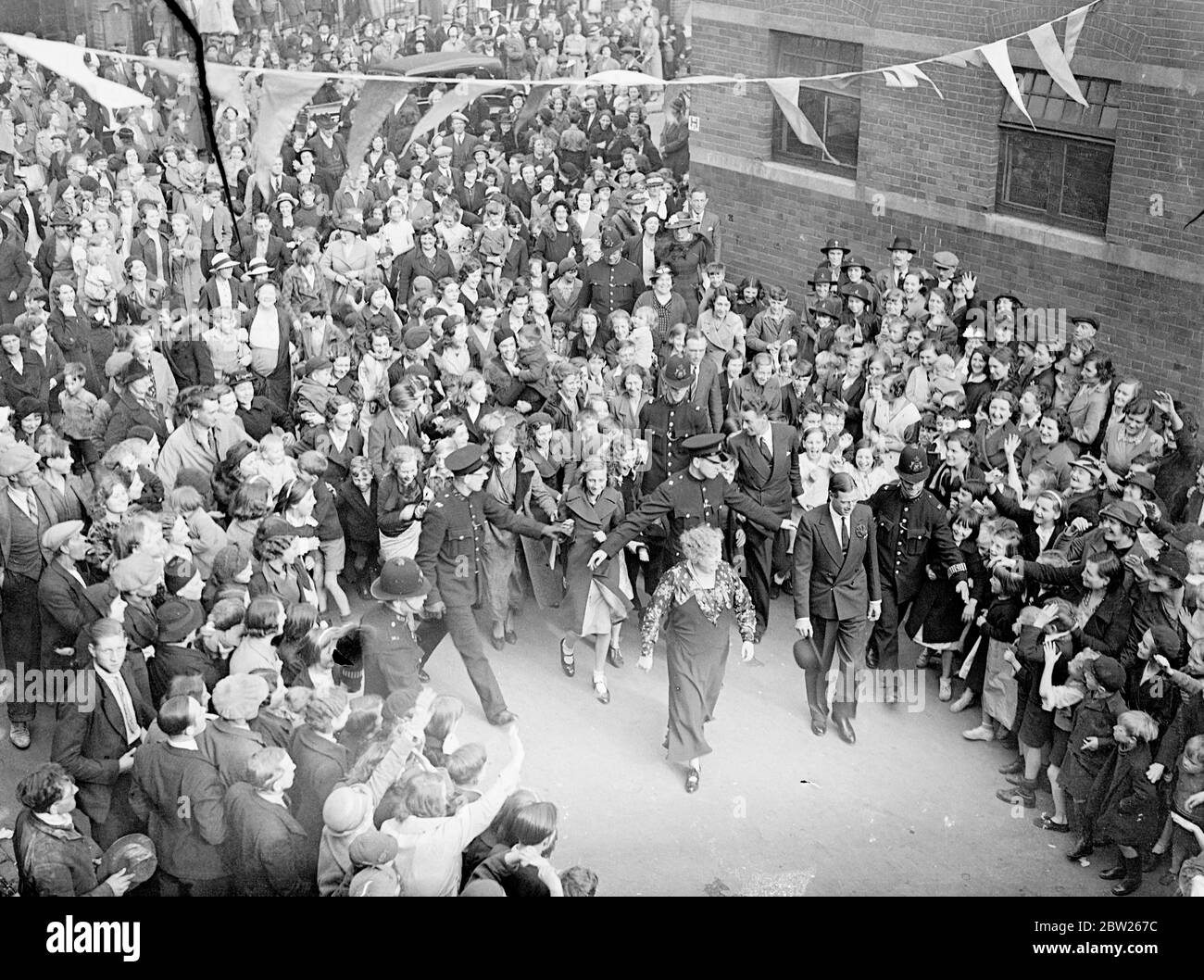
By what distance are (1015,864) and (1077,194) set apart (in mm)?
6932

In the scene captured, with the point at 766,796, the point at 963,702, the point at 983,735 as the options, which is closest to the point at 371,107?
the point at 766,796

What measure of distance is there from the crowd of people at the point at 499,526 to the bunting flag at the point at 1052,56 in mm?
1722

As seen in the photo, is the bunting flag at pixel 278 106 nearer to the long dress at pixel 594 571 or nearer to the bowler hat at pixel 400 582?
the long dress at pixel 594 571

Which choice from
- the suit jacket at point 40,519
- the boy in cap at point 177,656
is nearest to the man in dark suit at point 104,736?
the boy in cap at point 177,656

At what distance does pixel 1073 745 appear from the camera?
7043 millimetres

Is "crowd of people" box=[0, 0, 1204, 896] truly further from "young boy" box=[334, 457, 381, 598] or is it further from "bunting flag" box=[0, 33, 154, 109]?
"bunting flag" box=[0, 33, 154, 109]

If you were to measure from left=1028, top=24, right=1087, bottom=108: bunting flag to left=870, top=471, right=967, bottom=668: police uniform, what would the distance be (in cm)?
413

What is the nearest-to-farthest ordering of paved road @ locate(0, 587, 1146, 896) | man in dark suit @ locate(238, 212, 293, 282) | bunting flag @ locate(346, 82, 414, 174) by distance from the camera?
1. paved road @ locate(0, 587, 1146, 896)
2. bunting flag @ locate(346, 82, 414, 174)
3. man in dark suit @ locate(238, 212, 293, 282)

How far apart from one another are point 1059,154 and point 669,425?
5.13 metres

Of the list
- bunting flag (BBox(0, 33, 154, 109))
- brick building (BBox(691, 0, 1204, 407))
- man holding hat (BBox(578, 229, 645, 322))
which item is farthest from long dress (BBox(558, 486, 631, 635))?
brick building (BBox(691, 0, 1204, 407))

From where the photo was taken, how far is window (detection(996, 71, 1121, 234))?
12016 mm

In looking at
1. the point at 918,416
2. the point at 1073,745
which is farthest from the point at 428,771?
the point at 918,416

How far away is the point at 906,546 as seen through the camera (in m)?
8.29
